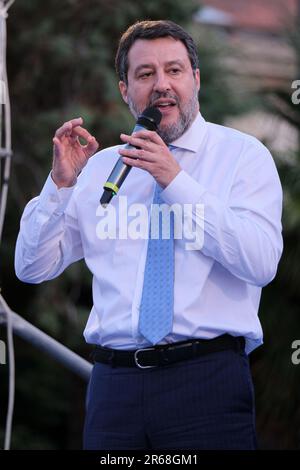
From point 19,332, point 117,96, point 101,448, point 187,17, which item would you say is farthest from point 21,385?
point 101,448

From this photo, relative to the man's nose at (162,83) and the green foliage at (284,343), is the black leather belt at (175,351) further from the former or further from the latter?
the green foliage at (284,343)

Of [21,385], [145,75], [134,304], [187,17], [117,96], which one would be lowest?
[21,385]

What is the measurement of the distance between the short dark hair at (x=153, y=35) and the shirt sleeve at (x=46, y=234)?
0.39m

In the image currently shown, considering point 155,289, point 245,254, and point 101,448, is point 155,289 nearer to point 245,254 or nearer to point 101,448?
point 245,254

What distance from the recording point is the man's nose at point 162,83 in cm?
241

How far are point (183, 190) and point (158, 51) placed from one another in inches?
17.4

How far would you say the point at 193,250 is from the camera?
2.34 meters

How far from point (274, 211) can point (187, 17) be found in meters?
6.03

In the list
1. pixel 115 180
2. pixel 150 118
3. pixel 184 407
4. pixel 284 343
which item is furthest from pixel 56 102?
pixel 184 407

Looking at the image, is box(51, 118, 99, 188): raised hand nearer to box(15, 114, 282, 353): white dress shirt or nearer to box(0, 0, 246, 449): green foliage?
box(15, 114, 282, 353): white dress shirt

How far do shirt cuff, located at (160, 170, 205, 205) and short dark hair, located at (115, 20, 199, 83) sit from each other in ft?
1.40

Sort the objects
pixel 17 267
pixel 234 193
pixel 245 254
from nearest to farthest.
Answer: pixel 245 254, pixel 234 193, pixel 17 267

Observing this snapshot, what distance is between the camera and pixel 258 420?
6.05 m

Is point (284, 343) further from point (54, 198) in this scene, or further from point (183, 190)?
point (183, 190)
